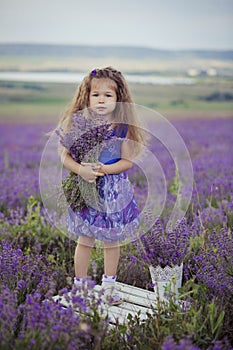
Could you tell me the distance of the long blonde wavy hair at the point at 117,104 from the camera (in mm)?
2727

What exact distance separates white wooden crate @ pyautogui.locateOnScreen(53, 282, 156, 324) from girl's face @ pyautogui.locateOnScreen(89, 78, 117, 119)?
39.0 inches

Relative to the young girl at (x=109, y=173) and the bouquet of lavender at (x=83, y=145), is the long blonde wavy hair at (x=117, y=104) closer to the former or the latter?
the young girl at (x=109, y=173)

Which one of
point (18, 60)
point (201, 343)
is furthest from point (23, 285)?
A: point (18, 60)

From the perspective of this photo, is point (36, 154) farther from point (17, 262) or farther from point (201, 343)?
point (201, 343)

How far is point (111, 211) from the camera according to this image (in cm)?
264

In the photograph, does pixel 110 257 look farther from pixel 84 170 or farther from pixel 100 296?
pixel 100 296

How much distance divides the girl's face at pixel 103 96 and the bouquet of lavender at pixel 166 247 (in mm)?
691

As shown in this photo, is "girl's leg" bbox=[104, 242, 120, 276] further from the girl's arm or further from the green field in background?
the green field in background

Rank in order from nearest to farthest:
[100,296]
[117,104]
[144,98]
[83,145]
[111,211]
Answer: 1. [100,296]
2. [83,145]
3. [111,211]
4. [117,104]
5. [144,98]

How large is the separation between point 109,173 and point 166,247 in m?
0.48

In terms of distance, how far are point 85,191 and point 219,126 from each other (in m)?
7.78

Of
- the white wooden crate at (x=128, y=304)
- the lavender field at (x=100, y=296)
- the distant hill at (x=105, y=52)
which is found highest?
the distant hill at (x=105, y=52)

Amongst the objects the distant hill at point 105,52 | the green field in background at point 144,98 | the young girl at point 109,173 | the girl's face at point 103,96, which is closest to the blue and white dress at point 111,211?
the young girl at point 109,173

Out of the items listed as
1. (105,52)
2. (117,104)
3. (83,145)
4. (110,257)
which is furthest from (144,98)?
(83,145)
